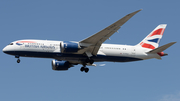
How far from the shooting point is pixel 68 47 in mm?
42844

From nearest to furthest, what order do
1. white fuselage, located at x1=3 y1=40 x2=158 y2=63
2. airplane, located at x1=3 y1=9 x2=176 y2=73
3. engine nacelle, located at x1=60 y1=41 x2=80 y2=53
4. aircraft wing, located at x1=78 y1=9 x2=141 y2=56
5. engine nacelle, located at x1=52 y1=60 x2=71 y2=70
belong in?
aircraft wing, located at x1=78 y1=9 x2=141 y2=56 → engine nacelle, located at x1=60 y1=41 x2=80 y2=53 → airplane, located at x1=3 y1=9 x2=176 y2=73 → white fuselage, located at x1=3 y1=40 x2=158 y2=63 → engine nacelle, located at x1=52 y1=60 x2=71 y2=70

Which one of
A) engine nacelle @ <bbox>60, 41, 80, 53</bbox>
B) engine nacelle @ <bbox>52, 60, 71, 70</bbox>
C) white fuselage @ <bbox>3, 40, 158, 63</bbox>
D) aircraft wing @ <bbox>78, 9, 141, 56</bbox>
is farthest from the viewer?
engine nacelle @ <bbox>52, 60, 71, 70</bbox>

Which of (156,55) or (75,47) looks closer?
(75,47)

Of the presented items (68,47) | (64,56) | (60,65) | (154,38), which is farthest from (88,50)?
(154,38)

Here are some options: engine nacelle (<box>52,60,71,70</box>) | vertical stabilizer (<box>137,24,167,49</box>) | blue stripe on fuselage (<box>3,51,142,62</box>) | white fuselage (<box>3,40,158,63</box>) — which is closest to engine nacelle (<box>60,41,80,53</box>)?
white fuselage (<box>3,40,158,63</box>)

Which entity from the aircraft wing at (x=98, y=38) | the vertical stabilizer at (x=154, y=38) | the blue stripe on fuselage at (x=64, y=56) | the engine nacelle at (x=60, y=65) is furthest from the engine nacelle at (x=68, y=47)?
the vertical stabilizer at (x=154, y=38)

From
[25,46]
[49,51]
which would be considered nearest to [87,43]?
[49,51]

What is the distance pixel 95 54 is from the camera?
45.7 m

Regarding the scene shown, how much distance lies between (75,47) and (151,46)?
13.3 m

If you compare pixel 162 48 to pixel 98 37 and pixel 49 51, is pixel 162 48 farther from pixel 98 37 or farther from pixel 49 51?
pixel 49 51

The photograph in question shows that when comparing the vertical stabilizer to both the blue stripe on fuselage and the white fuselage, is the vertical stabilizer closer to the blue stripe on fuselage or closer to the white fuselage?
the white fuselage

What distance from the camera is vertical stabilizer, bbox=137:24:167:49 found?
4977 cm

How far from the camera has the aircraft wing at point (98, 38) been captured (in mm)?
39481

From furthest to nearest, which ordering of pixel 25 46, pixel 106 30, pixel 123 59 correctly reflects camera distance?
pixel 123 59 → pixel 25 46 → pixel 106 30
